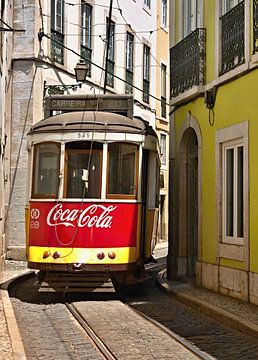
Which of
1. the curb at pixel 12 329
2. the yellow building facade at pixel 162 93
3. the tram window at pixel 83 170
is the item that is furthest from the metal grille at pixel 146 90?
the tram window at pixel 83 170

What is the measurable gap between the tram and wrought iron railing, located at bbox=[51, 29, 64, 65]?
1033 cm

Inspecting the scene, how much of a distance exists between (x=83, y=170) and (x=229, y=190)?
2525 mm

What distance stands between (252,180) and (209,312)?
6.87ft

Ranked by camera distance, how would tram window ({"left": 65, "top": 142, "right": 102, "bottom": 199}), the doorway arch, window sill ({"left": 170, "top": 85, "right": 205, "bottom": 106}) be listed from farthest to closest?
the doorway arch, window sill ({"left": 170, "top": 85, "right": 205, "bottom": 106}), tram window ({"left": 65, "top": 142, "right": 102, "bottom": 199})

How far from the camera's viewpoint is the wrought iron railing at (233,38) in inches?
480

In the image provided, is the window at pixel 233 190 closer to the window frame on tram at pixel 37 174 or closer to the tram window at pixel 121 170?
the tram window at pixel 121 170

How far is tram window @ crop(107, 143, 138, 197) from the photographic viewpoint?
1244 centimetres

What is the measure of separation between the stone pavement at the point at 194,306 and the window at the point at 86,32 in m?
10.9

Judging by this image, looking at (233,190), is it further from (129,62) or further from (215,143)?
(129,62)

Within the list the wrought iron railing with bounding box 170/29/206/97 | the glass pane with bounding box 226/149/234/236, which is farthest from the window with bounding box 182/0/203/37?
the glass pane with bounding box 226/149/234/236

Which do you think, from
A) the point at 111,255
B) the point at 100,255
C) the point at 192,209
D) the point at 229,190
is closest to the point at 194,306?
the point at 111,255

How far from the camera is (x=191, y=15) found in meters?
15.4

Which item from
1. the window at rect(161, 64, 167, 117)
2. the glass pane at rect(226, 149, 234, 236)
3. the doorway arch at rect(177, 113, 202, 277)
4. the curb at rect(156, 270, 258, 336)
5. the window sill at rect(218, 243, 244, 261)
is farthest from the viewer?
the window at rect(161, 64, 167, 117)

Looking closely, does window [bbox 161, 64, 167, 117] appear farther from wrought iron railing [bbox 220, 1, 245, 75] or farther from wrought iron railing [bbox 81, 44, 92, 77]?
wrought iron railing [bbox 220, 1, 245, 75]
